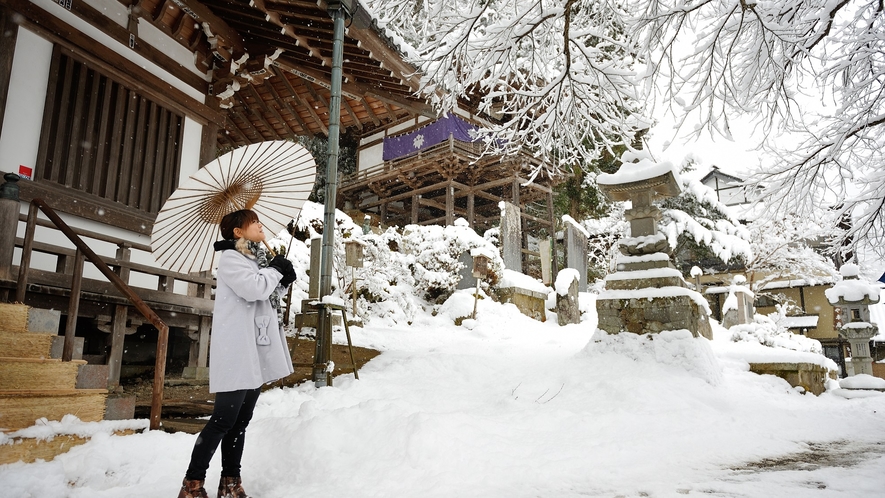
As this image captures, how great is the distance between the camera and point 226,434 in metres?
2.61

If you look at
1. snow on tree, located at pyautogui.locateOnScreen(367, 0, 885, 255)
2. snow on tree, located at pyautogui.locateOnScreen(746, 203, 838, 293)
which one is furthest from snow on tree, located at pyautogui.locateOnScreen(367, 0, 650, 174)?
snow on tree, located at pyautogui.locateOnScreen(746, 203, 838, 293)

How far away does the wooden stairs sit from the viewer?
310cm

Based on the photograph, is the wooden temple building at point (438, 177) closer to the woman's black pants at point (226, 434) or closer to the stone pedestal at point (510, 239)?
the stone pedestal at point (510, 239)

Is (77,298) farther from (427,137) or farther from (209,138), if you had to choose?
(427,137)

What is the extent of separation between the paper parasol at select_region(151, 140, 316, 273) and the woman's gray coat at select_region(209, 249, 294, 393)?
1123 millimetres

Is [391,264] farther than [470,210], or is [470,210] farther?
[470,210]

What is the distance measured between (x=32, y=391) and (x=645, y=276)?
6815mm

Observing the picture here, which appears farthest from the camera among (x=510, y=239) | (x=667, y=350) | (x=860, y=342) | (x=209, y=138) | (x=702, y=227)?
(x=702, y=227)

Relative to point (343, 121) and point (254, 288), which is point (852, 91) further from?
point (343, 121)

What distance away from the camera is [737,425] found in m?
4.50

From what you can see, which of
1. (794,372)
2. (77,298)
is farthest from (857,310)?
(77,298)

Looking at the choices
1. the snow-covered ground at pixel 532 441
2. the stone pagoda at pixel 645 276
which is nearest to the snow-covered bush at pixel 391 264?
the snow-covered ground at pixel 532 441

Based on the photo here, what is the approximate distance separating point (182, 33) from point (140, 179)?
91.5 inches

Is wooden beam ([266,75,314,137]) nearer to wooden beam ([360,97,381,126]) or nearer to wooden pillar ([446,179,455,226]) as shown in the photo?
wooden beam ([360,97,381,126])
